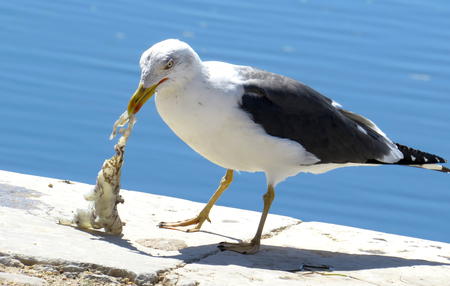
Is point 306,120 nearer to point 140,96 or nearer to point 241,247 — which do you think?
point 241,247

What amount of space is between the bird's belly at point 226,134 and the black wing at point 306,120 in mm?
67

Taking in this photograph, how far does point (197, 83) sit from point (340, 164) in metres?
1.04

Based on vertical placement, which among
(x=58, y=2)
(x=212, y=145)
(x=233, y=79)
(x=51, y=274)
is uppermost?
(x=58, y=2)

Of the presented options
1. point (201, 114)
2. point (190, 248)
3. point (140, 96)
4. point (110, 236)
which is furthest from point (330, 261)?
→ point (140, 96)

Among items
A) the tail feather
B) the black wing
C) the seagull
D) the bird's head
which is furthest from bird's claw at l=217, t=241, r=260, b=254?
the tail feather

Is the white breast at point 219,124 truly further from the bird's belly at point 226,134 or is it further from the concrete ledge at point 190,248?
the concrete ledge at point 190,248

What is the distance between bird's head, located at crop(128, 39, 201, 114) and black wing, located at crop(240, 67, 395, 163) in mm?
322

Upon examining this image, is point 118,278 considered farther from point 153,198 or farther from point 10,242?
point 153,198

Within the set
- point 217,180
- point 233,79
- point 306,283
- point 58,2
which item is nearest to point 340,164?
point 233,79

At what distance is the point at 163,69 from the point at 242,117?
0.46m

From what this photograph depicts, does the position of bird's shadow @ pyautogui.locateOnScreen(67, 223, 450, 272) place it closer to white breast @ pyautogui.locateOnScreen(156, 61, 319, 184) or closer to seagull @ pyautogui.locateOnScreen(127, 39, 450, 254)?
seagull @ pyautogui.locateOnScreen(127, 39, 450, 254)

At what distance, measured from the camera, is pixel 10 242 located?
4582 millimetres

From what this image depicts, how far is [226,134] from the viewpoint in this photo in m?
5.17

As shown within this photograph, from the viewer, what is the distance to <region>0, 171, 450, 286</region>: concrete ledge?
4523 mm
